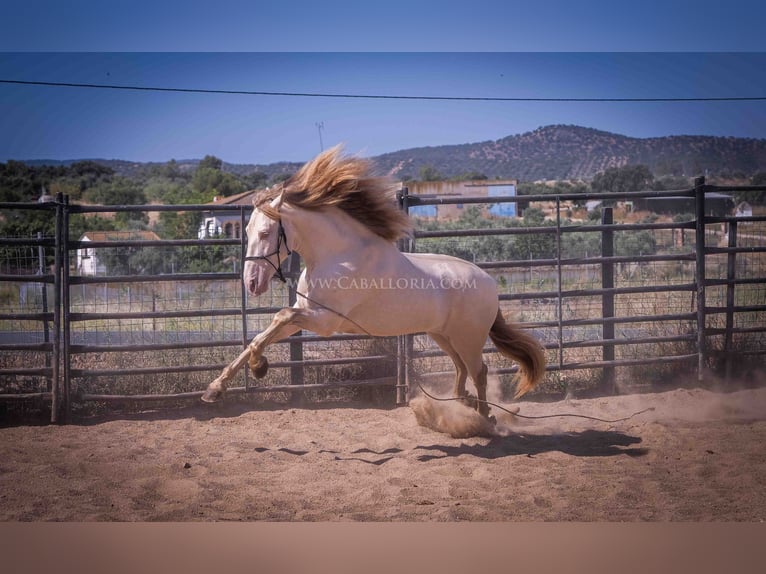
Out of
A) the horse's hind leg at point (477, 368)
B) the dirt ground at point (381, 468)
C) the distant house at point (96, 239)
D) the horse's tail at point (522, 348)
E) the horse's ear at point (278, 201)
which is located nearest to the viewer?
the dirt ground at point (381, 468)

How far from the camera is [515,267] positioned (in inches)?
258

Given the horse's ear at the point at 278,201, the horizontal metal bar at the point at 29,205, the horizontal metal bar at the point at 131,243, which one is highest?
the horizontal metal bar at the point at 29,205

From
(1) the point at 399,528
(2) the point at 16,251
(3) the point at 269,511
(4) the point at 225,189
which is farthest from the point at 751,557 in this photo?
(2) the point at 16,251

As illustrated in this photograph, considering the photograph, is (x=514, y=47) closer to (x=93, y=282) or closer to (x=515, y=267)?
(x=515, y=267)

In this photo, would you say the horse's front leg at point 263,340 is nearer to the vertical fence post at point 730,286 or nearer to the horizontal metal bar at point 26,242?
the horizontal metal bar at point 26,242

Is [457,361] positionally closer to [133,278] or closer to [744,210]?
[133,278]

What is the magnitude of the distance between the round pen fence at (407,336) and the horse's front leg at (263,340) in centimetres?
153

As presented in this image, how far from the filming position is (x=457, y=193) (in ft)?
19.6

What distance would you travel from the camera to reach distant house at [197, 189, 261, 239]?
19.4 ft

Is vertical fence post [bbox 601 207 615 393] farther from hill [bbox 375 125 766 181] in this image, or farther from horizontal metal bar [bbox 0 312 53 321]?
horizontal metal bar [bbox 0 312 53 321]

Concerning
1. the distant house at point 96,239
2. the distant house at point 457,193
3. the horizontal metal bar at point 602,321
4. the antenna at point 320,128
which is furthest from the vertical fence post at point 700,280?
the distant house at point 96,239

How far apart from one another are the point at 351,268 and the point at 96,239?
2.60 metres

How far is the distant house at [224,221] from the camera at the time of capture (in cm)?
590

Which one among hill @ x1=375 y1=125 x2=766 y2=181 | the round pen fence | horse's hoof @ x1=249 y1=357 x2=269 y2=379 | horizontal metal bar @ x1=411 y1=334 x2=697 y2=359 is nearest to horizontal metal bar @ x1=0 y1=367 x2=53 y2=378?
the round pen fence
